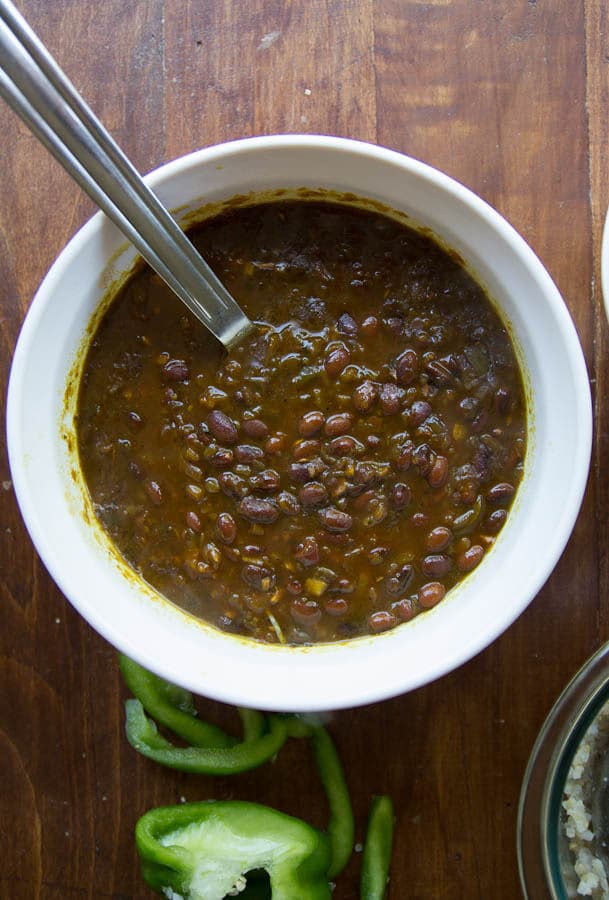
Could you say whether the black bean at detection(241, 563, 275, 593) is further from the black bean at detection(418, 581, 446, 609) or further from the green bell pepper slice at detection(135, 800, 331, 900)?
the green bell pepper slice at detection(135, 800, 331, 900)

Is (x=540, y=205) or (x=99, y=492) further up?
(x=540, y=205)

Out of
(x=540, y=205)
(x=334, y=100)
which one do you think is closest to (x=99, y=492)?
(x=334, y=100)

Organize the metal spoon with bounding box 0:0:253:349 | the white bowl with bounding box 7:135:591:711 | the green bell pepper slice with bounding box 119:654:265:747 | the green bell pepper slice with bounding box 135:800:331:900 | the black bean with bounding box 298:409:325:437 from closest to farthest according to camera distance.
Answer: the metal spoon with bounding box 0:0:253:349 → the white bowl with bounding box 7:135:591:711 → the black bean with bounding box 298:409:325:437 → the green bell pepper slice with bounding box 135:800:331:900 → the green bell pepper slice with bounding box 119:654:265:747

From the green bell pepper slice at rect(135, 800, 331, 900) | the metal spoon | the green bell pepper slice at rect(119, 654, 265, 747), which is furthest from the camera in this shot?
the green bell pepper slice at rect(119, 654, 265, 747)

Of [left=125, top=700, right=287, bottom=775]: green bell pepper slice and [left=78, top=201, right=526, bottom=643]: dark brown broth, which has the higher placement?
[left=78, top=201, right=526, bottom=643]: dark brown broth

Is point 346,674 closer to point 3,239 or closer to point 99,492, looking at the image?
point 99,492

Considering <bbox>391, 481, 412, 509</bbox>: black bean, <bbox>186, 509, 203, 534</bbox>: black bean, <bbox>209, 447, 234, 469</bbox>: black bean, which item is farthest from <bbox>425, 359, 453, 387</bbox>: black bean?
<bbox>186, 509, 203, 534</bbox>: black bean

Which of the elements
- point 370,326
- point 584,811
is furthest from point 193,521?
point 584,811
